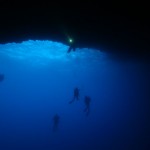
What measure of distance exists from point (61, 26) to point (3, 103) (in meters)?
138

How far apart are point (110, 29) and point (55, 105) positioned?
352ft

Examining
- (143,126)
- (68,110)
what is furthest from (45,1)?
(68,110)

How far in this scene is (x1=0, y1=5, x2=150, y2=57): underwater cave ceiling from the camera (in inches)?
385

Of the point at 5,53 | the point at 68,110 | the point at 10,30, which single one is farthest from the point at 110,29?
the point at 68,110

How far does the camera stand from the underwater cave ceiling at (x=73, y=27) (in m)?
9.79

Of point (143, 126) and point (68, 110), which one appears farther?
point (68, 110)

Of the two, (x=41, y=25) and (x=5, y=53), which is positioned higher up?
(x=5, y=53)

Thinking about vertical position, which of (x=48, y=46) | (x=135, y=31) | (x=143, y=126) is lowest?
(x=143, y=126)

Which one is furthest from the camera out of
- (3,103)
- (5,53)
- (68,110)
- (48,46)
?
(3,103)

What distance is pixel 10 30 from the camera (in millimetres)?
10766

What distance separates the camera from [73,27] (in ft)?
35.2

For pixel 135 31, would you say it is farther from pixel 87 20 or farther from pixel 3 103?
pixel 3 103

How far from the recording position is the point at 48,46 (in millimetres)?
25969

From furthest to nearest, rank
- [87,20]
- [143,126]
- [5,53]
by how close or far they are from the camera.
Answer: [143,126] < [5,53] < [87,20]
